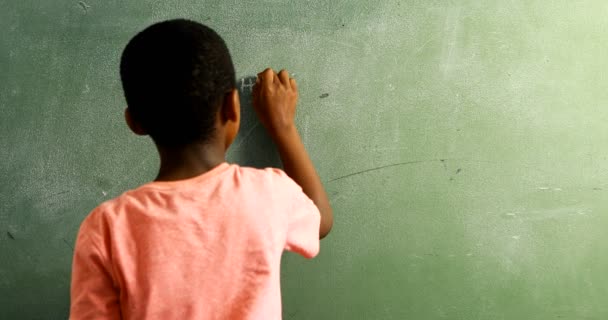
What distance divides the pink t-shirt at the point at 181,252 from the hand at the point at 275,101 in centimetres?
21

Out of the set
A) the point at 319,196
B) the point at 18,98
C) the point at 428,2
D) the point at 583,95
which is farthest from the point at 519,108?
the point at 18,98

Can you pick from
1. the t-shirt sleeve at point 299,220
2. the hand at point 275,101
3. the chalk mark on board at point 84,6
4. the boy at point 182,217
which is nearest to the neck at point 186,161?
the boy at point 182,217

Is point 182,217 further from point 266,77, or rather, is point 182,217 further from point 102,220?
point 266,77

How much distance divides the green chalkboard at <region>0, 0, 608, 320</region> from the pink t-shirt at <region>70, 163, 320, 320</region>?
0.88ft

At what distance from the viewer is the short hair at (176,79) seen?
629mm

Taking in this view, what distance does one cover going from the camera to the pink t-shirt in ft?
2.11

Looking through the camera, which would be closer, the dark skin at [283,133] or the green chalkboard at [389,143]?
the dark skin at [283,133]

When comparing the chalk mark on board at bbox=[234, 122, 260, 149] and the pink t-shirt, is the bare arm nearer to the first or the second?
the chalk mark on board at bbox=[234, 122, 260, 149]

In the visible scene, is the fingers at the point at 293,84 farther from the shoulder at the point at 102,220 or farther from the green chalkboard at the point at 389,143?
the shoulder at the point at 102,220

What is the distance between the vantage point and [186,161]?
2.21ft

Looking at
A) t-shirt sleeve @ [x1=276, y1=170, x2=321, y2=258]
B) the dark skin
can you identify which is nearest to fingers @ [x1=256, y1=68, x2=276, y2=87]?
the dark skin

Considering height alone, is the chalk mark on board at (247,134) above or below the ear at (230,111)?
below

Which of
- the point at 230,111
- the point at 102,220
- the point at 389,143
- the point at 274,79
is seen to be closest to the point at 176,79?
the point at 230,111

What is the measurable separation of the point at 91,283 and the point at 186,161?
18 centimetres
